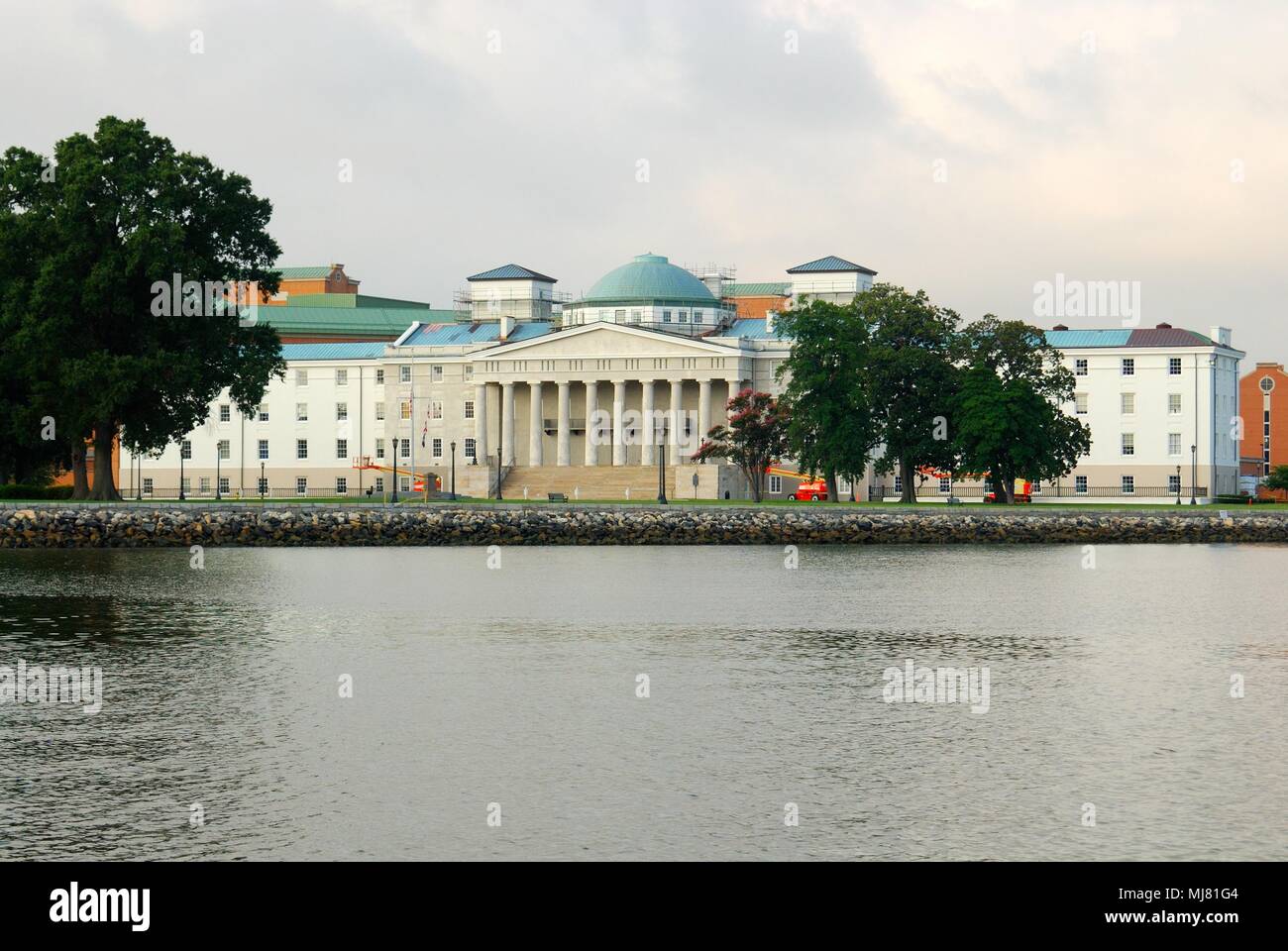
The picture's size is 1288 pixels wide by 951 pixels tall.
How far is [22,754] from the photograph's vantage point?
22344mm

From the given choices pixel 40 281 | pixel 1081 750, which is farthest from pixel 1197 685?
pixel 40 281

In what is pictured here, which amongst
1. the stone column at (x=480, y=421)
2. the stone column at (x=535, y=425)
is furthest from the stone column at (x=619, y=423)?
the stone column at (x=480, y=421)

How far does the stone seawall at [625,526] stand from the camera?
A: 271 ft

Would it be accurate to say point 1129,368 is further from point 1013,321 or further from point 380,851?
point 380,851

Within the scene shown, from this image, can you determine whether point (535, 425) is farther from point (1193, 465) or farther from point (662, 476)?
point (1193, 465)

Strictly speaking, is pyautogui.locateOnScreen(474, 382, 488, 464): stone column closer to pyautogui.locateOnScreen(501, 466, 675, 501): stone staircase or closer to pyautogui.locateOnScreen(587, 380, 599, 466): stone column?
pyautogui.locateOnScreen(587, 380, 599, 466): stone column

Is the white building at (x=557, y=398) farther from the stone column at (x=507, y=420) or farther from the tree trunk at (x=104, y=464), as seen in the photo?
the tree trunk at (x=104, y=464)

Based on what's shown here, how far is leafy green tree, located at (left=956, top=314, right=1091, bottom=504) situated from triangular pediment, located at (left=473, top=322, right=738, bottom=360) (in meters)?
51.6

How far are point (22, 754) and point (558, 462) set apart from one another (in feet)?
467

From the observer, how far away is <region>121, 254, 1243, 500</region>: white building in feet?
491

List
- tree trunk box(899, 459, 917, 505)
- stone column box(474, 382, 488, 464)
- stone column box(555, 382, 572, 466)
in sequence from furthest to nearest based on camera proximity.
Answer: stone column box(474, 382, 488, 464) → stone column box(555, 382, 572, 466) → tree trunk box(899, 459, 917, 505)

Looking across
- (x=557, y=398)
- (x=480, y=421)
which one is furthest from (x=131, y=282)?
(x=557, y=398)

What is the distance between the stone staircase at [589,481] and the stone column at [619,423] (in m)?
9.73

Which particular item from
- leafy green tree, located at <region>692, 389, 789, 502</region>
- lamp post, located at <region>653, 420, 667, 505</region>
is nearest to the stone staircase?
lamp post, located at <region>653, 420, 667, 505</region>
